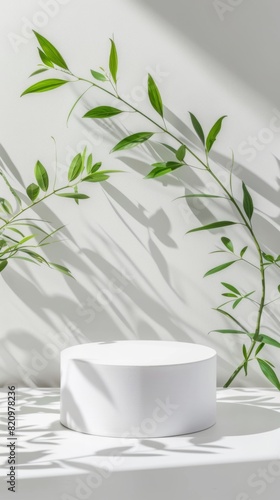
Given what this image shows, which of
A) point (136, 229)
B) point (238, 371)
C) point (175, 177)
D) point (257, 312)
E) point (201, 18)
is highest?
point (201, 18)

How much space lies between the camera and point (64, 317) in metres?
1.35

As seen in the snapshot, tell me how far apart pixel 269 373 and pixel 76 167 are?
0.54m

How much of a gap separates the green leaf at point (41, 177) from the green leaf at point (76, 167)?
0.16 ft

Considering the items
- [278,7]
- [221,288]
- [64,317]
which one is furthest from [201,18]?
[64,317]

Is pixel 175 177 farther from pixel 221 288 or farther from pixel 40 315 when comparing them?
pixel 40 315

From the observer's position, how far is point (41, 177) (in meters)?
1.29

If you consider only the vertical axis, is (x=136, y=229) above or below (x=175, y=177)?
below

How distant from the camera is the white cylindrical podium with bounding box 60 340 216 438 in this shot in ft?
3.30

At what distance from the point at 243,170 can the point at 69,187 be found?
1.16 ft

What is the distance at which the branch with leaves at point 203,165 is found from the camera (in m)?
1.25

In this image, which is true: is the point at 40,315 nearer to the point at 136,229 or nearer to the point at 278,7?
the point at 136,229

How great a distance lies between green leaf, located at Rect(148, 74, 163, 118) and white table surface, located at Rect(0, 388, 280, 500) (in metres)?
0.59

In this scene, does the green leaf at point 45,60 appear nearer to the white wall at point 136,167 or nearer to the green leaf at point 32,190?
the white wall at point 136,167

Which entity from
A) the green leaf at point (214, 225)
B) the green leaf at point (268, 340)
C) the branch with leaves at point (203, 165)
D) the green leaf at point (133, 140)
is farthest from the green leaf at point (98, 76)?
the green leaf at point (268, 340)
